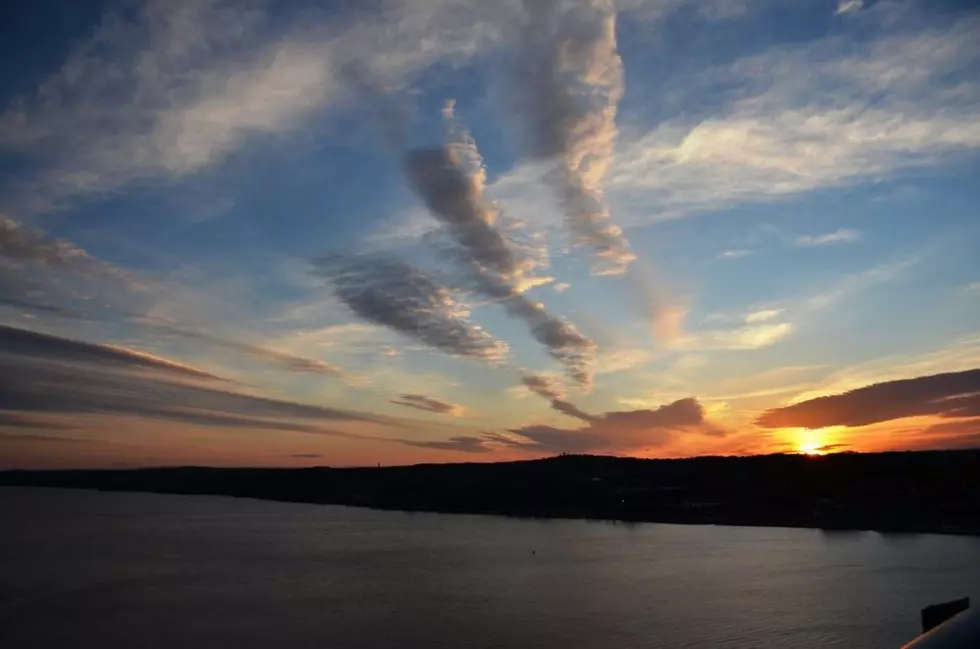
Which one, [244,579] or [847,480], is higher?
[847,480]

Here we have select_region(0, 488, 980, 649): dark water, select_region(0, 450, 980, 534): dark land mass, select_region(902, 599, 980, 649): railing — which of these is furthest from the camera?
select_region(0, 450, 980, 534): dark land mass

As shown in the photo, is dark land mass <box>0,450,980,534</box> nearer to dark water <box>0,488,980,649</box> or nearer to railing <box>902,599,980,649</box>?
dark water <box>0,488,980,649</box>

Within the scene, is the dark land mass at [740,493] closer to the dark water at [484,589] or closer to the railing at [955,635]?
the dark water at [484,589]

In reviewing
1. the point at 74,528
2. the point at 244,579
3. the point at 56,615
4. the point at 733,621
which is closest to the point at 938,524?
the point at 733,621

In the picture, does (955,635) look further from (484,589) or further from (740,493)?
(740,493)

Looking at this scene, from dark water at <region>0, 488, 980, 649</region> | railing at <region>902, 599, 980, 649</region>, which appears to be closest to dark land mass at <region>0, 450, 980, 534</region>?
dark water at <region>0, 488, 980, 649</region>

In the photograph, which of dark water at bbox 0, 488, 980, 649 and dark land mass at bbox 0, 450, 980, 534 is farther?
dark land mass at bbox 0, 450, 980, 534

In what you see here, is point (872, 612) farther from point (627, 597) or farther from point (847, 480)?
point (847, 480)

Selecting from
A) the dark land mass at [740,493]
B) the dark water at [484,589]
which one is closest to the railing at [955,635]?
the dark water at [484,589]

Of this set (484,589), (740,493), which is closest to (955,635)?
(484,589)
